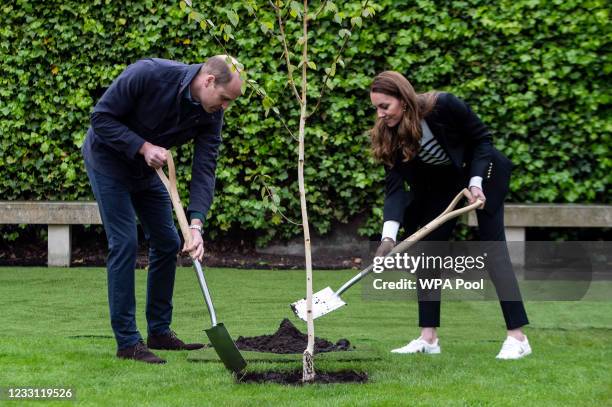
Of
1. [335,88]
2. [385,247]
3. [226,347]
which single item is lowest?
[226,347]

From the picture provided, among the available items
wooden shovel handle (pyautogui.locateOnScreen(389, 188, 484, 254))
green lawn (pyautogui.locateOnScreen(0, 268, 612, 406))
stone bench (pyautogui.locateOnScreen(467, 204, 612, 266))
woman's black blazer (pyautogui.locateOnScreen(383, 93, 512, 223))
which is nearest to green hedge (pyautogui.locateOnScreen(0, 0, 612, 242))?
stone bench (pyautogui.locateOnScreen(467, 204, 612, 266))

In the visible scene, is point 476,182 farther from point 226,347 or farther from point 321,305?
point 226,347

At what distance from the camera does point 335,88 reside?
8.02 m

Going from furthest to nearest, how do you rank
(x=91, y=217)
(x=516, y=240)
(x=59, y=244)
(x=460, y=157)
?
(x=59, y=244), (x=91, y=217), (x=516, y=240), (x=460, y=157)

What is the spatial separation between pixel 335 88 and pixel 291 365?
409 cm

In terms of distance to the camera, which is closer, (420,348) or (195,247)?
(195,247)

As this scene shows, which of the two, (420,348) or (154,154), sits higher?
(154,154)

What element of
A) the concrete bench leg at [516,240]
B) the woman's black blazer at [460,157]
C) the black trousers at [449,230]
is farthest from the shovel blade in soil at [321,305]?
the concrete bench leg at [516,240]

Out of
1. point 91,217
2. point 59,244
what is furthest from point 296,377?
point 59,244

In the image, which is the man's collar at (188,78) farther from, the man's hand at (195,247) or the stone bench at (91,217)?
the stone bench at (91,217)

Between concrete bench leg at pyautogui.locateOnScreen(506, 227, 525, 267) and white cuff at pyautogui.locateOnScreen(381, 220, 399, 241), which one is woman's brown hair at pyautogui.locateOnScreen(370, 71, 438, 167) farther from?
concrete bench leg at pyautogui.locateOnScreen(506, 227, 525, 267)

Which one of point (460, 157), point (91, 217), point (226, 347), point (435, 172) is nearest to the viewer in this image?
point (226, 347)

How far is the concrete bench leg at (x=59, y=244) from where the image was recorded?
798 cm

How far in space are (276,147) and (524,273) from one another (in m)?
2.36
